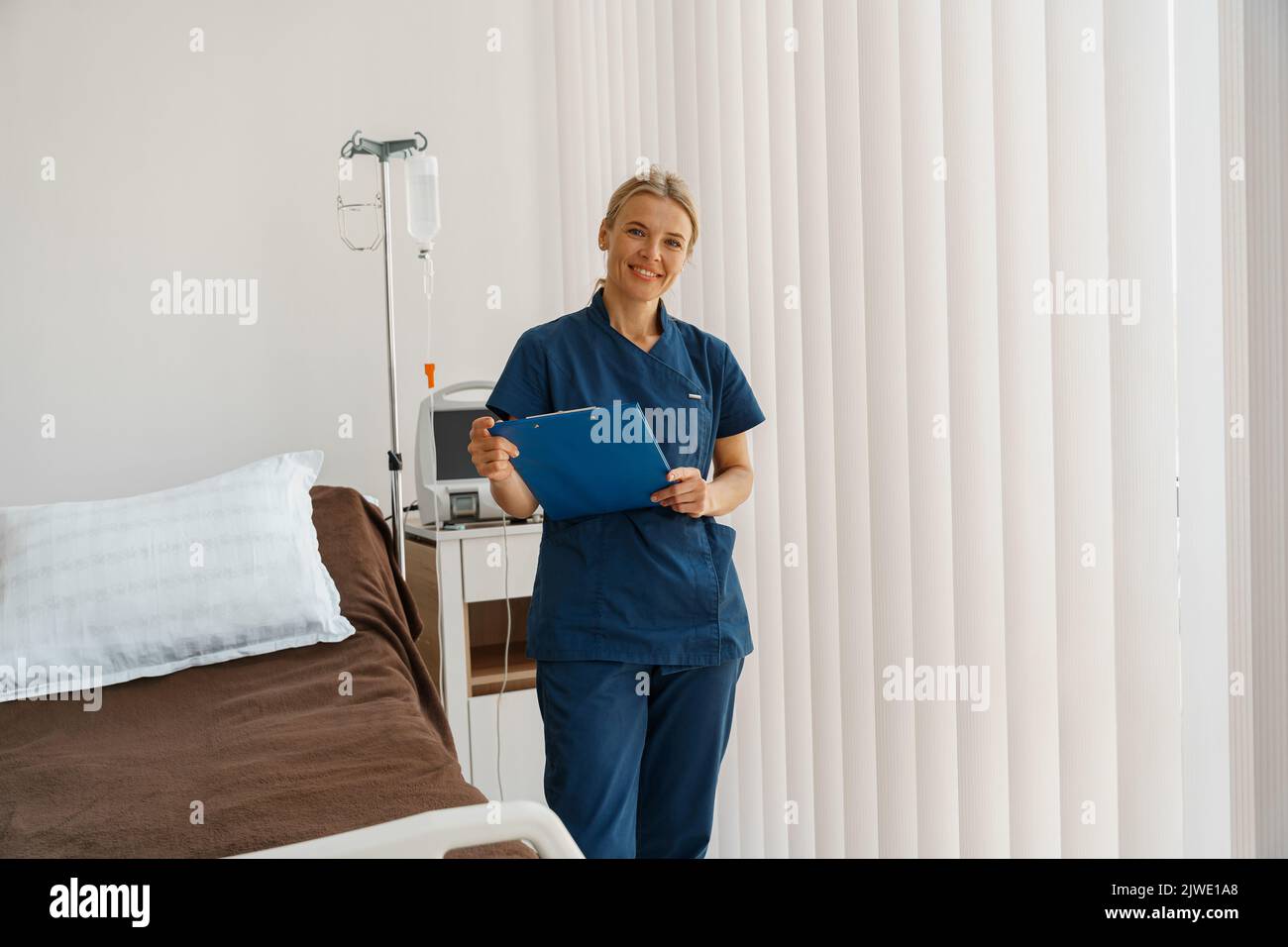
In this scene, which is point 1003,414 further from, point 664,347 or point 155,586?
point 155,586

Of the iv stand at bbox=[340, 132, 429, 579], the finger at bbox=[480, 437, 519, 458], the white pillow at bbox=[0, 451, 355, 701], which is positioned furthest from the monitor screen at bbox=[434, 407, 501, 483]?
the finger at bbox=[480, 437, 519, 458]

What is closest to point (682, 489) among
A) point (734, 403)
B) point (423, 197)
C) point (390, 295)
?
point (734, 403)

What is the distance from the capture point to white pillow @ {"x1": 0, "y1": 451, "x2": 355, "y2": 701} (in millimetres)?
1642

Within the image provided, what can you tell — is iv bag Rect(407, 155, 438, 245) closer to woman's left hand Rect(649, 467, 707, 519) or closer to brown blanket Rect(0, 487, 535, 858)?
brown blanket Rect(0, 487, 535, 858)

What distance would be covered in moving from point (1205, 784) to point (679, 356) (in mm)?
956

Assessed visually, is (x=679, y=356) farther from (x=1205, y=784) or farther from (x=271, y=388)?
(x=271, y=388)

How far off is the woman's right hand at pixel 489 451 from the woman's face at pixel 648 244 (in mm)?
339

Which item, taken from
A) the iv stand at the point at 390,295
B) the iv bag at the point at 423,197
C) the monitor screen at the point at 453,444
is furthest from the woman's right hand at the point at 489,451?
the iv bag at the point at 423,197

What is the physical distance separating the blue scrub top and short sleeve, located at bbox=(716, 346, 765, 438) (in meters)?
0.02

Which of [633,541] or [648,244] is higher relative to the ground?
[648,244]

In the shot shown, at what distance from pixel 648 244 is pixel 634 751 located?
0.81 meters

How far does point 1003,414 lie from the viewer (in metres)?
1.37

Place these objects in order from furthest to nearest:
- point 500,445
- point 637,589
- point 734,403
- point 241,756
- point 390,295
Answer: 1. point 390,295
2. point 734,403
3. point 637,589
4. point 500,445
5. point 241,756
